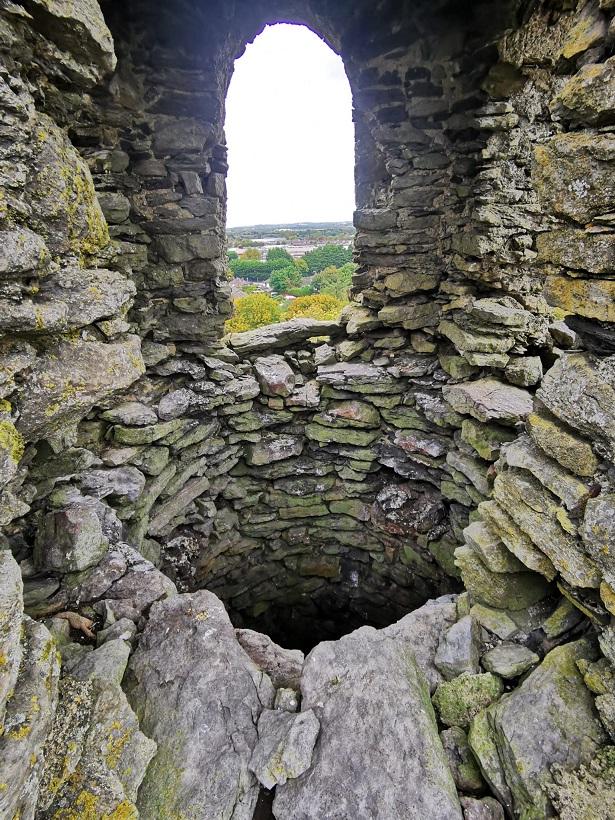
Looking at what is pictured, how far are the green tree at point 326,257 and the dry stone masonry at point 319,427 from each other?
48.1 feet

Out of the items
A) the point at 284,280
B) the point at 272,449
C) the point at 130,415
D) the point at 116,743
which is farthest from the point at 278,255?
the point at 116,743

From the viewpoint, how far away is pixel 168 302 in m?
6.30

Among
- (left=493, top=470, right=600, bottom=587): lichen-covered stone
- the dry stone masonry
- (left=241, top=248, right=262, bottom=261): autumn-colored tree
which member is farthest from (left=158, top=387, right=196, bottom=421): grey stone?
(left=241, top=248, right=262, bottom=261): autumn-colored tree

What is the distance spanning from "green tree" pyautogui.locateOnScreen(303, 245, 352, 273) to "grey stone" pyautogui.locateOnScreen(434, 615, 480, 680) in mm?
18692

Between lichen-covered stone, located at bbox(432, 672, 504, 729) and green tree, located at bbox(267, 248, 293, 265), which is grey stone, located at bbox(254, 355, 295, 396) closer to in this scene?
lichen-covered stone, located at bbox(432, 672, 504, 729)

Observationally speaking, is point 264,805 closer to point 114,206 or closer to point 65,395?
point 65,395

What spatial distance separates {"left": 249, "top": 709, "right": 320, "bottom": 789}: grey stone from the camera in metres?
2.47

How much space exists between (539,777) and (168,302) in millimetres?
5907

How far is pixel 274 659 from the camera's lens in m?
3.39

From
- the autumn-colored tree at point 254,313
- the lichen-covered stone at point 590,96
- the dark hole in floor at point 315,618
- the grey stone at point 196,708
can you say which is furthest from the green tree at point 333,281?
the grey stone at point 196,708

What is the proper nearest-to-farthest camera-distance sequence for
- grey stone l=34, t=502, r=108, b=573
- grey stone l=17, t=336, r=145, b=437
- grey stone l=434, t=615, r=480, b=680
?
1. grey stone l=17, t=336, r=145, b=437
2. grey stone l=434, t=615, r=480, b=680
3. grey stone l=34, t=502, r=108, b=573

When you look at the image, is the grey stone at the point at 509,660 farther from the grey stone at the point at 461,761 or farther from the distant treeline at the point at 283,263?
the distant treeline at the point at 283,263

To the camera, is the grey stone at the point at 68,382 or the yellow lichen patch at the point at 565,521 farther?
the yellow lichen patch at the point at 565,521

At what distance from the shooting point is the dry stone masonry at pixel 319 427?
2312 mm
